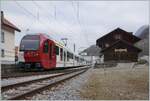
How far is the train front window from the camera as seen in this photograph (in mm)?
29547

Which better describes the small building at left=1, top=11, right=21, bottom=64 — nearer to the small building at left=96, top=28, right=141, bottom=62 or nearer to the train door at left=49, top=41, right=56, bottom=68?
the train door at left=49, top=41, right=56, bottom=68

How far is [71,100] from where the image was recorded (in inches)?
409

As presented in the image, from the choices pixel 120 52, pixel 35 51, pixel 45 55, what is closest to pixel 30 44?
pixel 35 51

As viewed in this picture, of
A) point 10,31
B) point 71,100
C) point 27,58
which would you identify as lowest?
point 71,100

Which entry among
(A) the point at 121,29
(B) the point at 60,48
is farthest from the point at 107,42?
(B) the point at 60,48

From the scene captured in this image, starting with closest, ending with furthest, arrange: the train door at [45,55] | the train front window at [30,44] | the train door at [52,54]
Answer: the train front window at [30,44]
the train door at [45,55]
the train door at [52,54]

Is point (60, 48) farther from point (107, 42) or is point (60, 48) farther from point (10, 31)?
point (107, 42)

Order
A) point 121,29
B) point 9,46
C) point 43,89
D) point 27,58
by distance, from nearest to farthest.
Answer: point 43,89, point 27,58, point 9,46, point 121,29

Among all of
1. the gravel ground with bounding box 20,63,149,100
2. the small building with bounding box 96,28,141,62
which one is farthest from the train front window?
the small building with bounding box 96,28,141,62

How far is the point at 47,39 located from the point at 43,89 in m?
17.3

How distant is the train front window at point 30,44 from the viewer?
29547 millimetres

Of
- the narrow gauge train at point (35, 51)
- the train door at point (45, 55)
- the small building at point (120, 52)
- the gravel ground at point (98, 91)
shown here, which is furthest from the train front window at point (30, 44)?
the small building at point (120, 52)

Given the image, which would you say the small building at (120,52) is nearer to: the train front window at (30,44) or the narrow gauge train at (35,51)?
the narrow gauge train at (35,51)

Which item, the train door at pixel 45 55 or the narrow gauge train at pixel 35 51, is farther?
the train door at pixel 45 55
